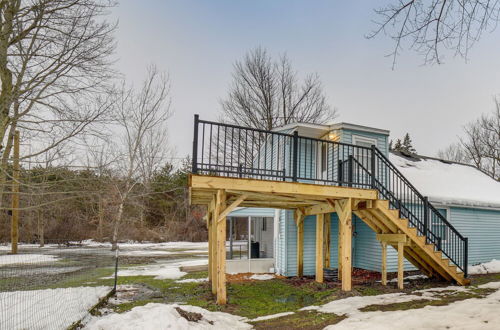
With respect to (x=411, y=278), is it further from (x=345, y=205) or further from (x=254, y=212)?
(x=254, y=212)

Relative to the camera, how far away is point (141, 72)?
850 inches

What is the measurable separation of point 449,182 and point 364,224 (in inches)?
182

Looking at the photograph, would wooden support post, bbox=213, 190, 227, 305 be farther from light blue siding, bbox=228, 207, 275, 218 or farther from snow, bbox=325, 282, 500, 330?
light blue siding, bbox=228, 207, 275, 218

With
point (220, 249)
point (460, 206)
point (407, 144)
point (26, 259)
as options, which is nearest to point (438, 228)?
point (460, 206)

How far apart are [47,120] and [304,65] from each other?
23.5m

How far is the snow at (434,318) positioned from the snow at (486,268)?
18.5 ft

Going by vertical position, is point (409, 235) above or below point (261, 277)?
above

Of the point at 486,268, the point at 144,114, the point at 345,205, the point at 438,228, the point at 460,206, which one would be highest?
the point at 144,114

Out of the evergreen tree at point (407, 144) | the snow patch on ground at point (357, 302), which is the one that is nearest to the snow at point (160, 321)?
the snow patch on ground at point (357, 302)

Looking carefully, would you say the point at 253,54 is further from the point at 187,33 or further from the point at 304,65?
the point at 187,33

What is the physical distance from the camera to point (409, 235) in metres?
8.16

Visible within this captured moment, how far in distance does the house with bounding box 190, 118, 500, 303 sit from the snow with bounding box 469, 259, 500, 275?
49 centimetres

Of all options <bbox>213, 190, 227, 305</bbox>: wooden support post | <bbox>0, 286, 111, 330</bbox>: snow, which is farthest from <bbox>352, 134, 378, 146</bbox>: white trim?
<bbox>0, 286, 111, 330</bbox>: snow

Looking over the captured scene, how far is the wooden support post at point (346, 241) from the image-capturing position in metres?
7.79
